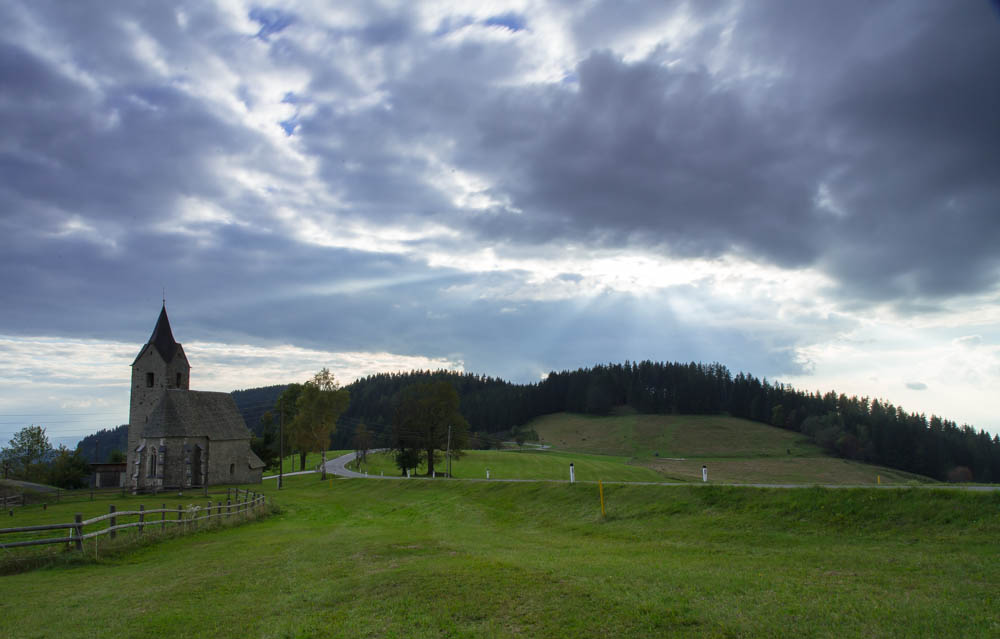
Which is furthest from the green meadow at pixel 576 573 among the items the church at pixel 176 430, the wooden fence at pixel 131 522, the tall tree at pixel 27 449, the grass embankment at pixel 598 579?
the tall tree at pixel 27 449

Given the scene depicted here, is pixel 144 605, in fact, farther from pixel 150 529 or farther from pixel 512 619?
pixel 150 529

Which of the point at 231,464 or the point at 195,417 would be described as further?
the point at 231,464

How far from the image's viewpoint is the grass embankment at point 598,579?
26.5 ft

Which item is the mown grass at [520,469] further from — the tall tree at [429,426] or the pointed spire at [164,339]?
the pointed spire at [164,339]

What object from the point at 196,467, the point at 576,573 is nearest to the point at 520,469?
the point at 196,467

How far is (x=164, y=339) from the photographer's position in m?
65.8

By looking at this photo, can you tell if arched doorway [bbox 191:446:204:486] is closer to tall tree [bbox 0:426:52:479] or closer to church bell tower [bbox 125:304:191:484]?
church bell tower [bbox 125:304:191:484]

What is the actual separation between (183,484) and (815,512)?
59508 mm

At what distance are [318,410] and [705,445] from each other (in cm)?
7545

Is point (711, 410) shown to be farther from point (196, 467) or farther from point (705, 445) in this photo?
point (196, 467)

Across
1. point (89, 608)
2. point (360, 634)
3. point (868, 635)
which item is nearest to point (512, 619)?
point (360, 634)

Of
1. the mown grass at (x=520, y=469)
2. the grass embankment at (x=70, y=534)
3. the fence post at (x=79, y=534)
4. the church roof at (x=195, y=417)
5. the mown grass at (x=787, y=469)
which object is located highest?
the church roof at (x=195, y=417)

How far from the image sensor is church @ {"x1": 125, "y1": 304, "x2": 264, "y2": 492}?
5794 cm

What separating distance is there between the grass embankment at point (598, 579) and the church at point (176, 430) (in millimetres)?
44452
